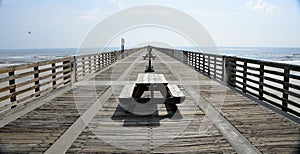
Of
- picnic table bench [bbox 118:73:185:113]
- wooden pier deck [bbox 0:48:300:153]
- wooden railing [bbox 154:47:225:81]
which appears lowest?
wooden pier deck [bbox 0:48:300:153]

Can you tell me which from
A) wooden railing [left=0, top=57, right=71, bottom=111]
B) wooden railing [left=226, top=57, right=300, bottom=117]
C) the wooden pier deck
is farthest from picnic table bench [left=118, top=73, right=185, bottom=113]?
wooden railing [left=0, top=57, right=71, bottom=111]

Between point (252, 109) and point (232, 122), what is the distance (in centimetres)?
111

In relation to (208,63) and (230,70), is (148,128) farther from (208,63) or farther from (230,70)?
(208,63)

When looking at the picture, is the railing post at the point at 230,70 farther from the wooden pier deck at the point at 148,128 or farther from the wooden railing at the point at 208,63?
the wooden pier deck at the point at 148,128

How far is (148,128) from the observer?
168 inches

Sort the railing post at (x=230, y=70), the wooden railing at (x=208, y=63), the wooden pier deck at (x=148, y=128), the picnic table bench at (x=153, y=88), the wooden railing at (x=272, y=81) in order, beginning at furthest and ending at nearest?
the wooden railing at (x=208, y=63), the railing post at (x=230, y=70), the wooden railing at (x=272, y=81), the picnic table bench at (x=153, y=88), the wooden pier deck at (x=148, y=128)

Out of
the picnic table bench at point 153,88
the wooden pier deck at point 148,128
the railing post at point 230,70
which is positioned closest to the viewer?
the wooden pier deck at point 148,128

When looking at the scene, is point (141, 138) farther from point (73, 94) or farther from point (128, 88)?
point (73, 94)

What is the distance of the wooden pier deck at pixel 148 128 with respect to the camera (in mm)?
3484

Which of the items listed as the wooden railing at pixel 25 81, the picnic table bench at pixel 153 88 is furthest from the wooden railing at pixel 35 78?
the picnic table bench at pixel 153 88

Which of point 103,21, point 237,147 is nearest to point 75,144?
point 237,147

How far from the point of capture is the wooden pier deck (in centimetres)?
348

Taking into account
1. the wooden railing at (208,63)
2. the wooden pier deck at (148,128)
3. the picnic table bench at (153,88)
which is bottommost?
the wooden pier deck at (148,128)

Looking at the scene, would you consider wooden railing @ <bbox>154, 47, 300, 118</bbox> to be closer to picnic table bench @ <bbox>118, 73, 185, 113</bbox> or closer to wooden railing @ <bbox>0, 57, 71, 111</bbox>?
picnic table bench @ <bbox>118, 73, 185, 113</bbox>
